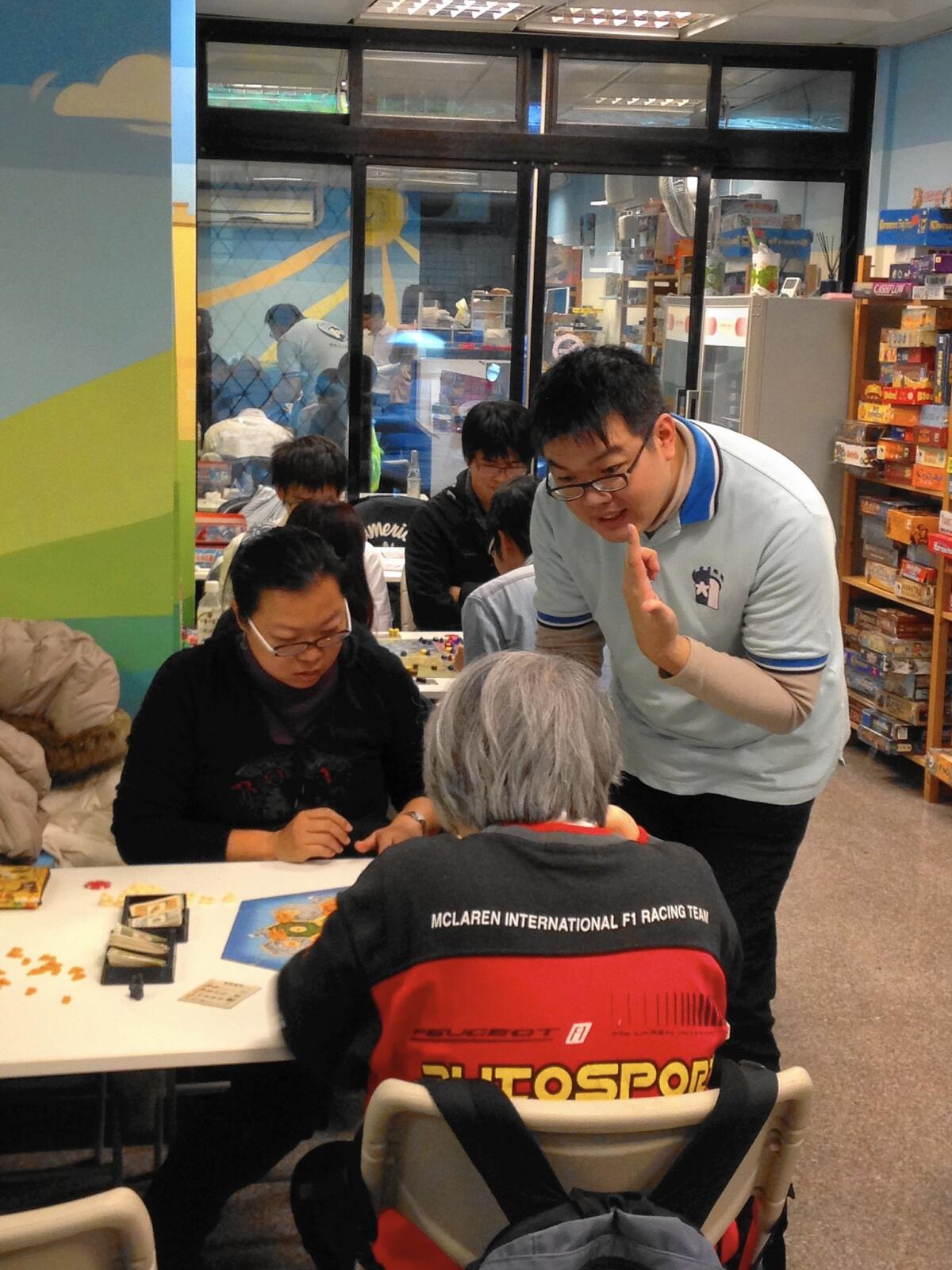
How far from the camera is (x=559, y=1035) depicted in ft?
4.61

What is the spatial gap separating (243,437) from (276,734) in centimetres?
490

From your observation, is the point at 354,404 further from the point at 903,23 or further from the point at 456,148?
the point at 903,23

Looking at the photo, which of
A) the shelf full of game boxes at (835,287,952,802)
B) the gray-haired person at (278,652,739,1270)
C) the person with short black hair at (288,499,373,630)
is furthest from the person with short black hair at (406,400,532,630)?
the gray-haired person at (278,652,739,1270)

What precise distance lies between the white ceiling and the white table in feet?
16.6

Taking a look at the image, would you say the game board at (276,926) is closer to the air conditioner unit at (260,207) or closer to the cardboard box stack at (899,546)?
the cardboard box stack at (899,546)

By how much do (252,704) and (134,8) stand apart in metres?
1.84

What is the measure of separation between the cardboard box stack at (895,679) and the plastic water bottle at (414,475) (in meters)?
2.80

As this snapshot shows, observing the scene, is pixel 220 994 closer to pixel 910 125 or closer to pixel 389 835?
pixel 389 835

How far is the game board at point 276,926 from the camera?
193cm

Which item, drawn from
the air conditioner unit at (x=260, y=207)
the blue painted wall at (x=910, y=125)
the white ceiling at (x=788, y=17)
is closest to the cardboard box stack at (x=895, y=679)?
the blue painted wall at (x=910, y=125)

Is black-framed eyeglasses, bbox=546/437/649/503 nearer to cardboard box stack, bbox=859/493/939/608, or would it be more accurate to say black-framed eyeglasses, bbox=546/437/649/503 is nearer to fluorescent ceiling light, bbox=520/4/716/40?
cardboard box stack, bbox=859/493/939/608

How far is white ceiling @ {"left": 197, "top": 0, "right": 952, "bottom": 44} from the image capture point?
598 cm

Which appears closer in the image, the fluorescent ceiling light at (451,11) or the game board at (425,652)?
the game board at (425,652)

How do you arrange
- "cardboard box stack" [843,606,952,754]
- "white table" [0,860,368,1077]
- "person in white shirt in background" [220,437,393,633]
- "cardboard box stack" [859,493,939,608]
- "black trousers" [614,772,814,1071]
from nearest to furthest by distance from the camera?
"white table" [0,860,368,1077]
"black trousers" [614,772,814,1071]
"person in white shirt in background" [220,437,393,633]
"cardboard box stack" [859,493,939,608]
"cardboard box stack" [843,606,952,754]
